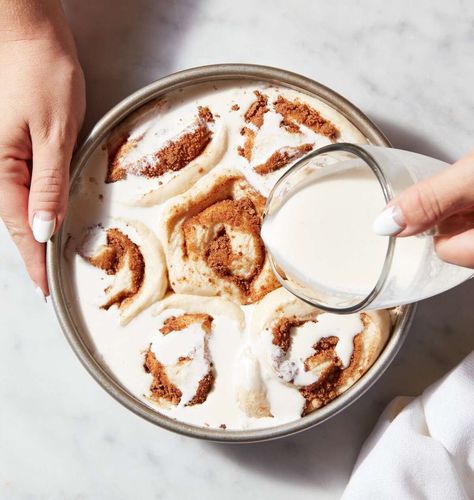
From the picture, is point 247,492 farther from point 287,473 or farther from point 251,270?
point 251,270

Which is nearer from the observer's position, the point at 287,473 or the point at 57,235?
the point at 57,235

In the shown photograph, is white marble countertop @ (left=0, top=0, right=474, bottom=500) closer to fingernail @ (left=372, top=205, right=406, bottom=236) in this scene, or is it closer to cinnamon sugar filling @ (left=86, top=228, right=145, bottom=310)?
cinnamon sugar filling @ (left=86, top=228, right=145, bottom=310)

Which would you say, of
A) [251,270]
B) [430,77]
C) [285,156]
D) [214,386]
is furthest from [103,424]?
[430,77]

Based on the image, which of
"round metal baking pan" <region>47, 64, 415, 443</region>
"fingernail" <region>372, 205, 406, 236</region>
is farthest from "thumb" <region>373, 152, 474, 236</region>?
"round metal baking pan" <region>47, 64, 415, 443</region>

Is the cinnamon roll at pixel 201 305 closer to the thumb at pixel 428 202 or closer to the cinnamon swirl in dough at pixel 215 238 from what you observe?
the cinnamon swirl in dough at pixel 215 238

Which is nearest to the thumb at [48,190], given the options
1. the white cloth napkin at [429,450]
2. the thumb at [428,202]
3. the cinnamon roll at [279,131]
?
the cinnamon roll at [279,131]

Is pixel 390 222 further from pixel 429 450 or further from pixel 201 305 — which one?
pixel 429 450
